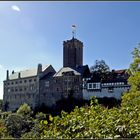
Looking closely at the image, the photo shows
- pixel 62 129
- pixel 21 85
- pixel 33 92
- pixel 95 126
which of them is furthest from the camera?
pixel 21 85

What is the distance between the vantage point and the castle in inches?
2736

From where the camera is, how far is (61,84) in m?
76.6

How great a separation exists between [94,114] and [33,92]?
76651mm

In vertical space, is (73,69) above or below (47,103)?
above

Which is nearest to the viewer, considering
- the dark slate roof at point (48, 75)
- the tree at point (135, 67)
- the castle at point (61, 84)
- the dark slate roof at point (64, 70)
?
the tree at point (135, 67)

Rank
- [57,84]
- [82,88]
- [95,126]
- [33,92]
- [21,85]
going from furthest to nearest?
[21,85], [33,92], [57,84], [82,88], [95,126]

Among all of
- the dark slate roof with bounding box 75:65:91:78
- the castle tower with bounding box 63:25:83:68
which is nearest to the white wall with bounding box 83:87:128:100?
the dark slate roof with bounding box 75:65:91:78

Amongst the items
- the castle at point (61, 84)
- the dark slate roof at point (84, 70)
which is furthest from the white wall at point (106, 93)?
the dark slate roof at point (84, 70)

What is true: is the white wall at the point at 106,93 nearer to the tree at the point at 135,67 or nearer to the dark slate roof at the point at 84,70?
the dark slate roof at the point at 84,70

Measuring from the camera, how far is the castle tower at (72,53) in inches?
3339

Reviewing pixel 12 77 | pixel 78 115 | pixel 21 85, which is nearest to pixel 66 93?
pixel 21 85

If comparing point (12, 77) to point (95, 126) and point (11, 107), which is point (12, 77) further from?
point (95, 126)

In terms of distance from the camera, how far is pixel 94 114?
6891 millimetres

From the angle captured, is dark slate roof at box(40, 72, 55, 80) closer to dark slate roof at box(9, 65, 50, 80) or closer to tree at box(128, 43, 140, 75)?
dark slate roof at box(9, 65, 50, 80)
